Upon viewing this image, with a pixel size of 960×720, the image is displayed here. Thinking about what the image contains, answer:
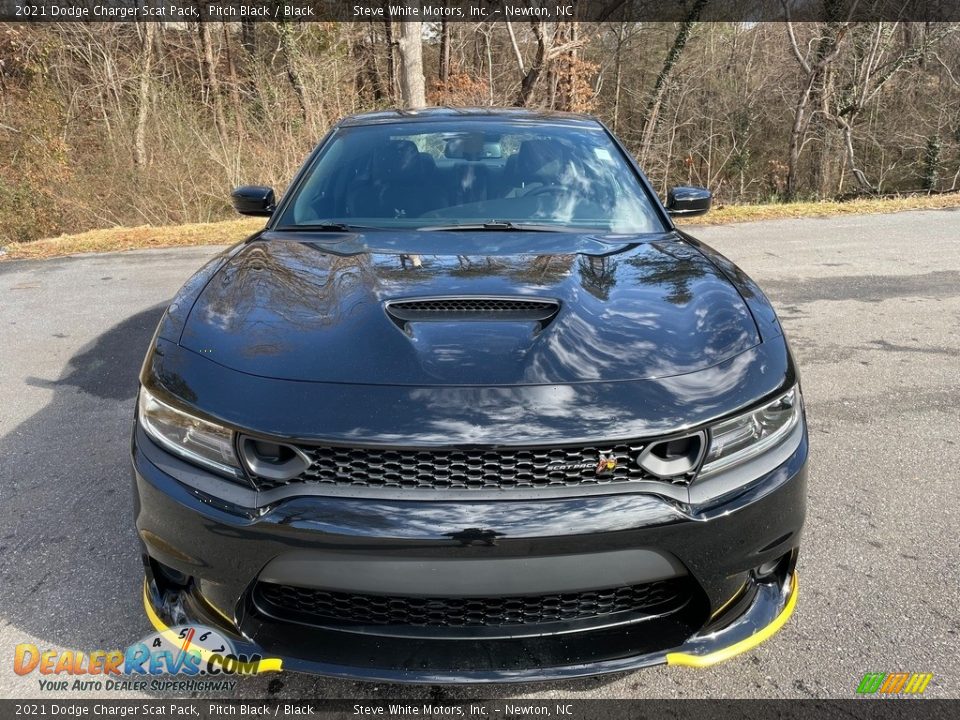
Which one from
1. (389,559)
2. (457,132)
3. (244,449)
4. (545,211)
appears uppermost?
(457,132)

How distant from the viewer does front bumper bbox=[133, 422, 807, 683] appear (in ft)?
5.10

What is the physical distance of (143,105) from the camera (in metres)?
14.2

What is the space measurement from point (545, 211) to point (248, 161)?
12.9 m

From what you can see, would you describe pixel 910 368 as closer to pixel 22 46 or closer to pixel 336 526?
pixel 336 526

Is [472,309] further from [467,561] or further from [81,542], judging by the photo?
[81,542]

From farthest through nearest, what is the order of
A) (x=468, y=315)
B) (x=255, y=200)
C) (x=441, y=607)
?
(x=255, y=200), (x=468, y=315), (x=441, y=607)

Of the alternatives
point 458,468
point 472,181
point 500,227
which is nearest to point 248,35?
point 472,181

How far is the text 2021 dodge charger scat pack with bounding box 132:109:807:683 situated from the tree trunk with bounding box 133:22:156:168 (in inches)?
542

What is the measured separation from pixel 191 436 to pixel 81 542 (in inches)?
54.5

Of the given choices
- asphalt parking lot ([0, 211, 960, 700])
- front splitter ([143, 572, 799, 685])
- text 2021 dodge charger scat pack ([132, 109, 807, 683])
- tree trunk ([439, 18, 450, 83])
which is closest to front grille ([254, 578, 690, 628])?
text 2021 dodge charger scat pack ([132, 109, 807, 683])

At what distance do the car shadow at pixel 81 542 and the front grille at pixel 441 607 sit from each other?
1.29ft

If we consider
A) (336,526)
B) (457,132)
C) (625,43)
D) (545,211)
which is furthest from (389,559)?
(625,43)

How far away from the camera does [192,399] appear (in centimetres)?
172

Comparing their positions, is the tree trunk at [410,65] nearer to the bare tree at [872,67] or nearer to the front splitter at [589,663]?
the front splitter at [589,663]
